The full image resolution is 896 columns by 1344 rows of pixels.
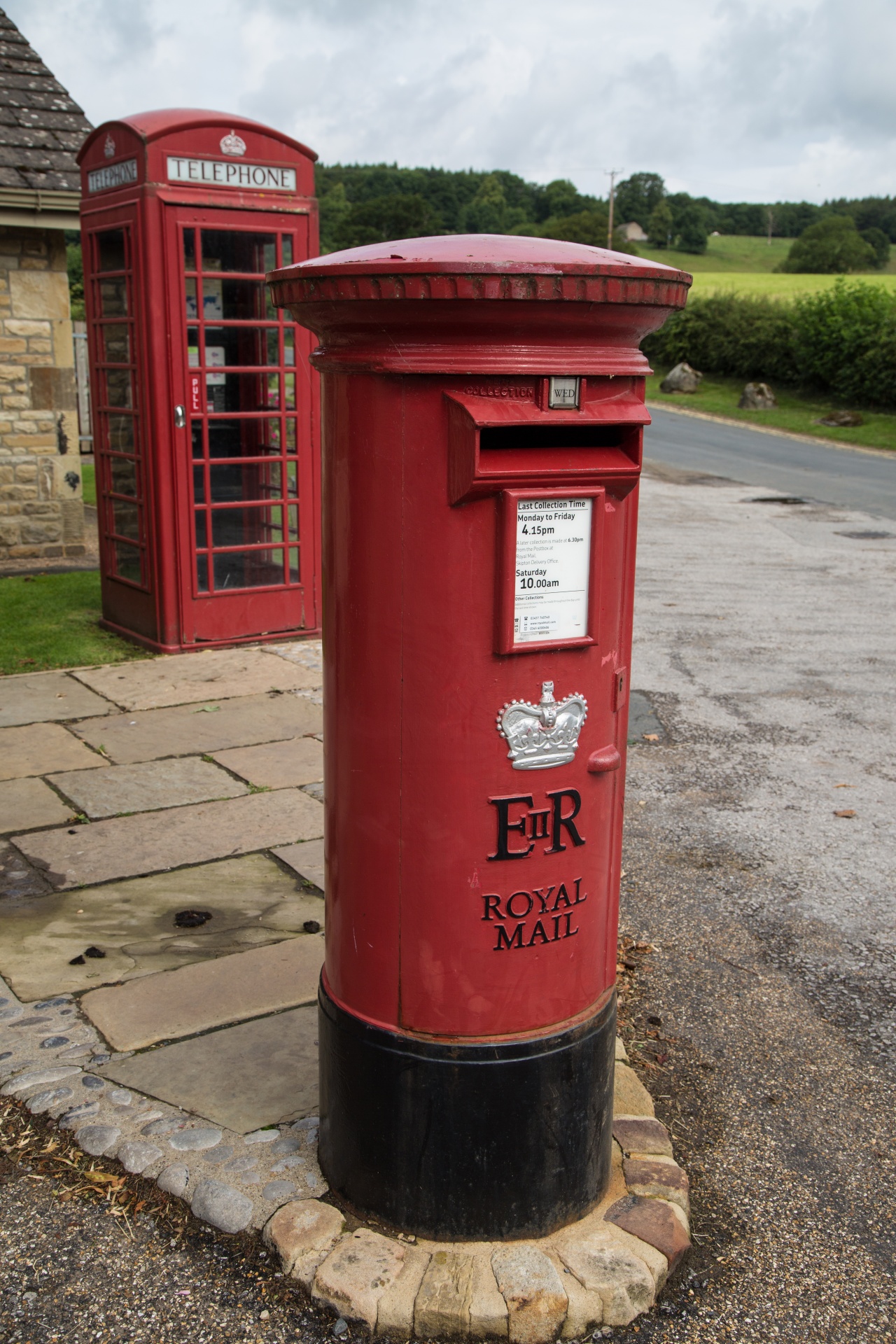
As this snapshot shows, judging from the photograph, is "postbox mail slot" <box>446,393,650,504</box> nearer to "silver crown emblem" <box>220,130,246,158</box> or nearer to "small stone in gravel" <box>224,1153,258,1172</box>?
"small stone in gravel" <box>224,1153,258,1172</box>

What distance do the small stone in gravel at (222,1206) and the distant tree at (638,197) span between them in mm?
100001

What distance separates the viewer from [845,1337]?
2.45 meters

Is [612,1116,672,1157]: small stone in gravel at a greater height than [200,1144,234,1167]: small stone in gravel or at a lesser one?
lesser

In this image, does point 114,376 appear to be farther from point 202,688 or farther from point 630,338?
point 630,338

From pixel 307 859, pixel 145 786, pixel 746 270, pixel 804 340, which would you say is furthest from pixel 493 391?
pixel 746 270

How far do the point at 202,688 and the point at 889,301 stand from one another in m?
27.7

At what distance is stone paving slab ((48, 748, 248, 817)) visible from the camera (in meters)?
5.08

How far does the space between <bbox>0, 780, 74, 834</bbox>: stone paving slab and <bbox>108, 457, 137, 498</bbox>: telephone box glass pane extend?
9.09 feet

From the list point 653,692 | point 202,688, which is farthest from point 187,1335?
point 653,692

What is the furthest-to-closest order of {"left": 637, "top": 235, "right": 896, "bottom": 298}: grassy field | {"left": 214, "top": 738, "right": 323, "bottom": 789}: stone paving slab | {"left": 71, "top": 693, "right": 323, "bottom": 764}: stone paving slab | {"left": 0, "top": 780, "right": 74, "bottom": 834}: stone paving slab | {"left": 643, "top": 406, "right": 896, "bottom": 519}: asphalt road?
1. {"left": 637, "top": 235, "right": 896, "bottom": 298}: grassy field
2. {"left": 643, "top": 406, "right": 896, "bottom": 519}: asphalt road
3. {"left": 71, "top": 693, "right": 323, "bottom": 764}: stone paving slab
4. {"left": 214, "top": 738, "right": 323, "bottom": 789}: stone paving slab
5. {"left": 0, "top": 780, "right": 74, "bottom": 834}: stone paving slab

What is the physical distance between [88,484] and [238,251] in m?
7.51

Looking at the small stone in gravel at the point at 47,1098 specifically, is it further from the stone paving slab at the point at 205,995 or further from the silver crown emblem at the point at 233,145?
the silver crown emblem at the point at 233,145

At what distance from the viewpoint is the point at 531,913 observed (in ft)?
8.14

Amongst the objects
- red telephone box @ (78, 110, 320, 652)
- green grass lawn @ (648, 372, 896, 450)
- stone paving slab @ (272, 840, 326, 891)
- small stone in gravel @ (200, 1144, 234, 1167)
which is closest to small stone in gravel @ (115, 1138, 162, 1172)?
small stone in gravel @ (200, 1144, 234, 1167)
